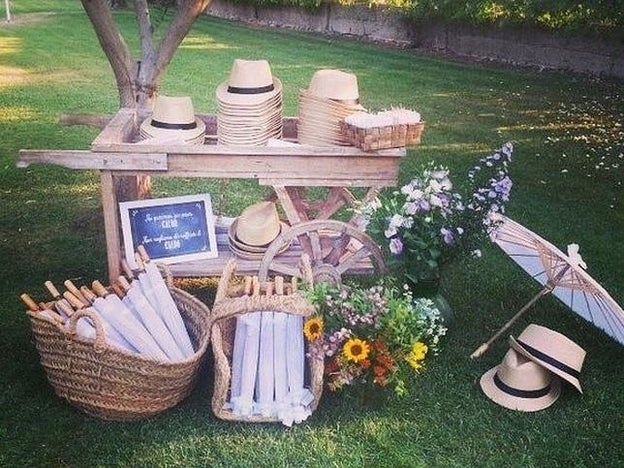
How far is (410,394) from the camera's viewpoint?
10.7 feet

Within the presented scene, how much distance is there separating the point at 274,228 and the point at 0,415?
1.68 m

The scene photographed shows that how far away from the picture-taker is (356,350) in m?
2.86

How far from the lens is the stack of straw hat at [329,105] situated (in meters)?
3.61

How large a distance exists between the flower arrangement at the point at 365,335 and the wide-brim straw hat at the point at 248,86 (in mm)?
1175

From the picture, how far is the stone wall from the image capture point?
36.9 feet

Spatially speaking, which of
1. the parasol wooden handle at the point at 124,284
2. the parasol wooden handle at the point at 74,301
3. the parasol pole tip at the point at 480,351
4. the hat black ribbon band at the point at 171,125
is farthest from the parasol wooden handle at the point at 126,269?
the parasol pole tip at the point at 480,351

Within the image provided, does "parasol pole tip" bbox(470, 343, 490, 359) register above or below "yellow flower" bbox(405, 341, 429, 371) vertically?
below

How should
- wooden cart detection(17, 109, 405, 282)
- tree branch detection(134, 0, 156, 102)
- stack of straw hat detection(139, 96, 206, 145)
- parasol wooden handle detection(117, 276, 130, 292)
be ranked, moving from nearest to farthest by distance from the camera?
parasol wooden handle detection(117, 276, 130, 292)
wooden cart detection(17, 109, 405, 282)
stack of straw hat detection(139, 96, 206, 145)
tree branch detection(134, 0, 156, 102)

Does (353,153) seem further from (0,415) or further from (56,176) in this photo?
(56,176)

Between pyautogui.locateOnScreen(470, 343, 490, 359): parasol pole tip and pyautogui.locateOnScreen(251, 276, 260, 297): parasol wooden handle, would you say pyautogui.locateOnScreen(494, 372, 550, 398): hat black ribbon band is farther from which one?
pyautogui.locateOnScreen(251, 276, 260, 297): parasol wooden handle

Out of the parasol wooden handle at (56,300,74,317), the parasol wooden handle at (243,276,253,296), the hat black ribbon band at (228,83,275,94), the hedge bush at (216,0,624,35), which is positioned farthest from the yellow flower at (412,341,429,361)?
the hedge bush at (216,0,624,35)

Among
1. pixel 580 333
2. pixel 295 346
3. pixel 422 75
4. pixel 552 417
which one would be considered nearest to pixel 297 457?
pixel 295 346

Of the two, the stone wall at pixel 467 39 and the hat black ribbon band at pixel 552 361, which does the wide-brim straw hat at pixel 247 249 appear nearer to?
the hat black ribbon band at pixel 552 361

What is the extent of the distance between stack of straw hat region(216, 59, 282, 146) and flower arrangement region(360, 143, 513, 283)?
0.79 metres
